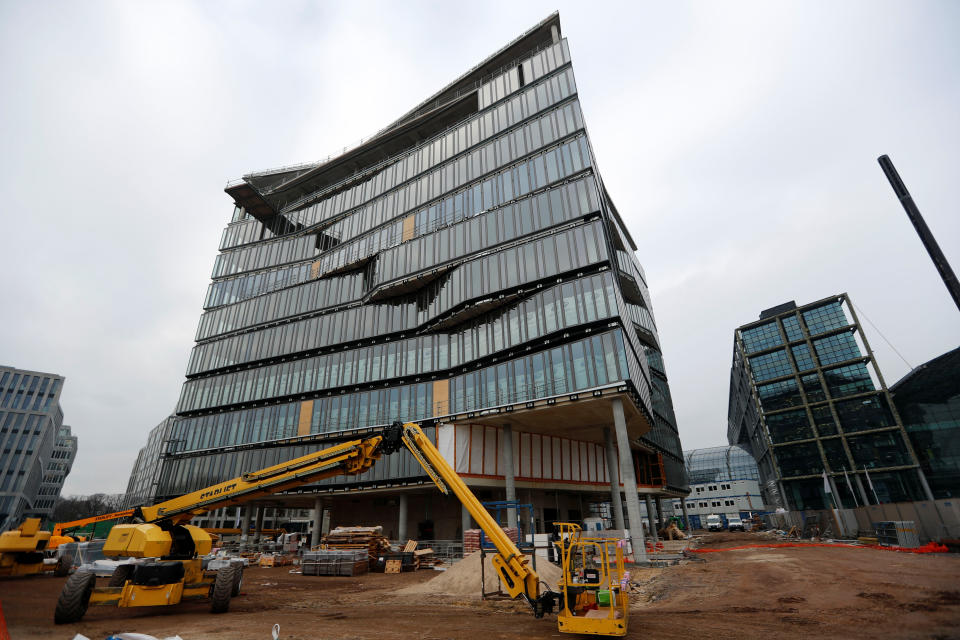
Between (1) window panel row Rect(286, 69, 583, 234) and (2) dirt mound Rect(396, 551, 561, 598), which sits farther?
(1) window panel row Rect(286, 69, 583, 234)

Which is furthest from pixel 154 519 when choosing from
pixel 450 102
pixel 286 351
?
pixel 450 102

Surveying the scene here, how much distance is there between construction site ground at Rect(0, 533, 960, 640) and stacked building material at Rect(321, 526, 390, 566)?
7.60 m

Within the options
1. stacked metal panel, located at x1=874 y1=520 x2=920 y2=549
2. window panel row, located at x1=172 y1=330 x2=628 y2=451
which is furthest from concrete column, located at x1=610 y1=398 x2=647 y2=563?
stacked metal panel, located at x1=874 y1=520 x2=920 y2=549

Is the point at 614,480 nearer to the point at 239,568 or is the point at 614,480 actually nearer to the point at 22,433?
the point at 239,568

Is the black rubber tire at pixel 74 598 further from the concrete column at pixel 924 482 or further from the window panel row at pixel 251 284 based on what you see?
the concrete column at pixel 924 482

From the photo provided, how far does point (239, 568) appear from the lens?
14.4 meters

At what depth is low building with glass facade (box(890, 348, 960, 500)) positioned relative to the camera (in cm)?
5322

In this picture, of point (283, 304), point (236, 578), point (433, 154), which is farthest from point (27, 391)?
point (236, 578)

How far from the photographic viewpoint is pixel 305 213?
57.2 m

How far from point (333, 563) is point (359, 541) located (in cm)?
281

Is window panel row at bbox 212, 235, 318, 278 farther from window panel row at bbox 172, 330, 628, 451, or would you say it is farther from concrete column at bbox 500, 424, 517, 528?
concrete column at bbox 500, 424, 517, 528

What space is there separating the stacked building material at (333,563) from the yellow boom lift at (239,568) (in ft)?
32.8

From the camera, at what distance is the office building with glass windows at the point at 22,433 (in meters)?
81.6

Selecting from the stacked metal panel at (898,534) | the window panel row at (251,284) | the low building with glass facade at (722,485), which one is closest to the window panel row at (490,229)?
the window panel row at (251,284)
